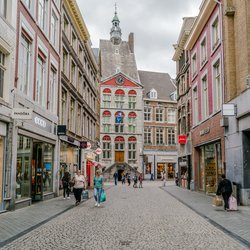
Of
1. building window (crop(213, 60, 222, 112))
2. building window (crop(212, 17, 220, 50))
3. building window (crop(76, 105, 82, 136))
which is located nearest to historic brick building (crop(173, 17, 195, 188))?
building window (crop(213, 60, 222, 112))

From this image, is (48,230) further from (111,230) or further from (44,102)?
(44,102)

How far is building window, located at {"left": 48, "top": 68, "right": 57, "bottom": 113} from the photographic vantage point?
790 inches

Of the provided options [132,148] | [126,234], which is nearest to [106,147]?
[132,148]

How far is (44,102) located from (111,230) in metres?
10.7

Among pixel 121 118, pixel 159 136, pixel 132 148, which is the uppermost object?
pixel 121 118

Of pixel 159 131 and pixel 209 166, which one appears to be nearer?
pixel 209 166

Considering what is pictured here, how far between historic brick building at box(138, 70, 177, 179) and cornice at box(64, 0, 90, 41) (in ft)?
115

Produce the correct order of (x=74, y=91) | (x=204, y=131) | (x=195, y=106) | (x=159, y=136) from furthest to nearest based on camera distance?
(x=159, y=136), (x=195, y=106), (x=74, y=91), (x=204, y=131)

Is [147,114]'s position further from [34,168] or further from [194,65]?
[34,168]

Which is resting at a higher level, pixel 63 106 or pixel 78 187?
pixel 63 106

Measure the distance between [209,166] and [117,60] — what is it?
4807cm

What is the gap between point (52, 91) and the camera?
20.5 m

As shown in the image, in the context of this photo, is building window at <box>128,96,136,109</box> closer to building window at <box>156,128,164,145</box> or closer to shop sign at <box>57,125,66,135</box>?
building window at <box>156,128,164,145</box>

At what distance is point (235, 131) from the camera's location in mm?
17062
